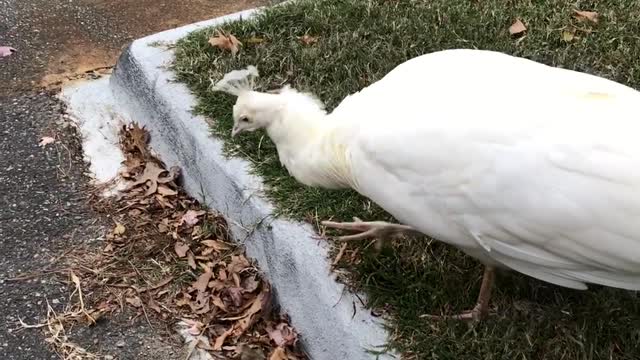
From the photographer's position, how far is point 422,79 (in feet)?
9.58

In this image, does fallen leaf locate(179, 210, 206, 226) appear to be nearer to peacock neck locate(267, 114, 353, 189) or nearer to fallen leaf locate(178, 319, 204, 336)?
fallen leaf locate(178, 319, 204, 336)

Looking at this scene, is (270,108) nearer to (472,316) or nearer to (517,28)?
(472,316)

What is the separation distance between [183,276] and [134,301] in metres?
0.23

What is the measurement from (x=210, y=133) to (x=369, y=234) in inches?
40.9

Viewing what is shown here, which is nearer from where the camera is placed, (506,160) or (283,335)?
(506,160)

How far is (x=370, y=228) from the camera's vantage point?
3332mm

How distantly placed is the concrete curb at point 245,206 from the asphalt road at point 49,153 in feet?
1.37

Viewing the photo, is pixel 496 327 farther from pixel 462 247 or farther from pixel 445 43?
pixel 445 43

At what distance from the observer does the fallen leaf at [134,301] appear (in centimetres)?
358

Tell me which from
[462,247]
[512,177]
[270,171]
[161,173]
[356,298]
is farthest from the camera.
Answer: [161,173]

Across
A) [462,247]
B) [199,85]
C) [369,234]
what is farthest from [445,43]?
[462,247]

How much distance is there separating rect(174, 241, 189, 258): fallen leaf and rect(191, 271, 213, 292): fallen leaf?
0.51ft

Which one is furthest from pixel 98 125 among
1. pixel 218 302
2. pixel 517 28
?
pixel 517 28

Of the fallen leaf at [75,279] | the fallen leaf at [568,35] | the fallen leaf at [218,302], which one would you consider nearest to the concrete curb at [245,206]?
the fallen leaf at [218,302]
